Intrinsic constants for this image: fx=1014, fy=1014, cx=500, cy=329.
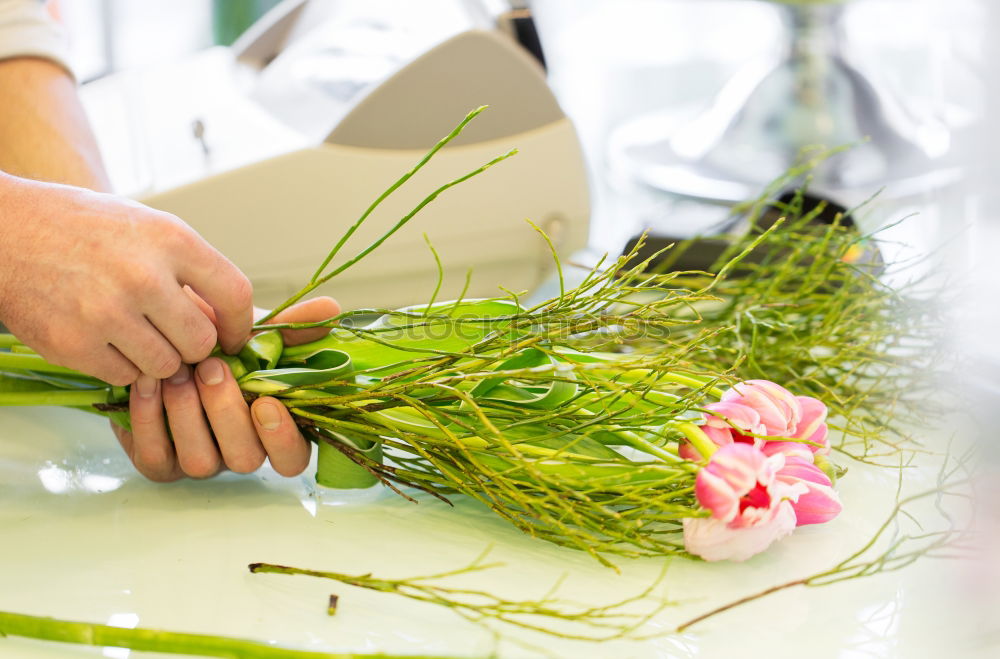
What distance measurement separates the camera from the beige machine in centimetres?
83

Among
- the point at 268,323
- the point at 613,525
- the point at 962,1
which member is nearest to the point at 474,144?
the point at 268,323

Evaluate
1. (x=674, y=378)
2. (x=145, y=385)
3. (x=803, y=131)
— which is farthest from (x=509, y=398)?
(x=803, y=131)

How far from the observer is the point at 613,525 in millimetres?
469

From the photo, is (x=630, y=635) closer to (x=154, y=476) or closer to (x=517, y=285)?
(x=154, y=476)

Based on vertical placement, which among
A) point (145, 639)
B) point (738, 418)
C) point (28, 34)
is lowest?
point (145, 639)

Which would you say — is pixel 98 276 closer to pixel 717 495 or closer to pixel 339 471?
pixel 339 471

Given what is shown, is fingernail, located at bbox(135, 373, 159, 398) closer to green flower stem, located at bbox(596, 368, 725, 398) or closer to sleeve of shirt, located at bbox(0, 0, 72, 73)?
green flower stem, located at bbox(596, 368, 725, 398)

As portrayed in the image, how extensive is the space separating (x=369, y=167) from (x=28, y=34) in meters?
0.28

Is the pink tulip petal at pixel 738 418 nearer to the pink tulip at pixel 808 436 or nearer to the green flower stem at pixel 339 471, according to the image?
the pink tulip at pixel 808 436

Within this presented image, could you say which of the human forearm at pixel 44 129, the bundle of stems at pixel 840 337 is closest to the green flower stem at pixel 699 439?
the bundle of stems at pixel 840 337

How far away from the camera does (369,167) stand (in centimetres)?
86

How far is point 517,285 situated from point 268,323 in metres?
0.42

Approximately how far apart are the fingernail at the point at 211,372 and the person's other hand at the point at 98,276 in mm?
Result: 29

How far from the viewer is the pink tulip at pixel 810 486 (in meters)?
0.45
